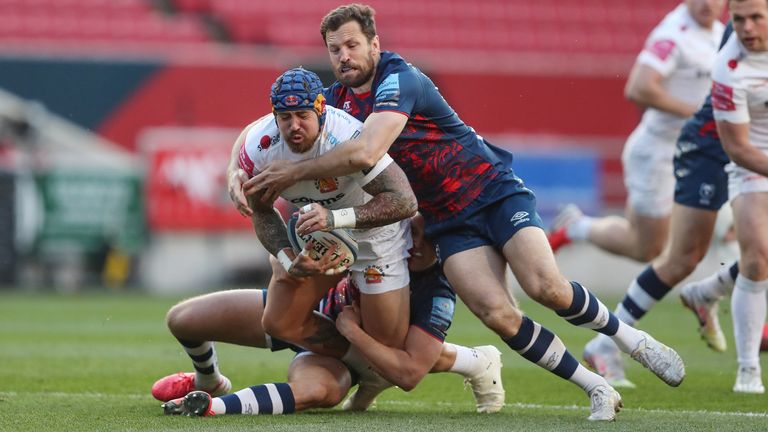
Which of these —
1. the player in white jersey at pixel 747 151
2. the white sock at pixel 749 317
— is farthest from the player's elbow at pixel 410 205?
the white sock at pixel 749 317

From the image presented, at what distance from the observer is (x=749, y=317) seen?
7223mm

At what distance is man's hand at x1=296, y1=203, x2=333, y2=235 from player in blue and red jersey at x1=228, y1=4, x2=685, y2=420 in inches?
8.3

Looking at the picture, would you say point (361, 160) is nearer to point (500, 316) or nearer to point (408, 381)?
point (500, 316)

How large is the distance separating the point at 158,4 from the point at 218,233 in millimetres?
4584

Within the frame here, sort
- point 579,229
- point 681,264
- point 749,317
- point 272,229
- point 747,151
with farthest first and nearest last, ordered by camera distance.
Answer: point 579,229, point 681,264, point 749,317, point 747,151, point 272,229

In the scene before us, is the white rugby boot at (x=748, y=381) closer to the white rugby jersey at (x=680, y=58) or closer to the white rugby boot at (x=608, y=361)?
the white rugby boot at (x=608, y=361)

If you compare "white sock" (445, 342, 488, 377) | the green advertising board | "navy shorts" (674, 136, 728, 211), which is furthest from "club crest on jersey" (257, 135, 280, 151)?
the green advertising board

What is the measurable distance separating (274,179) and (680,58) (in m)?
4.27

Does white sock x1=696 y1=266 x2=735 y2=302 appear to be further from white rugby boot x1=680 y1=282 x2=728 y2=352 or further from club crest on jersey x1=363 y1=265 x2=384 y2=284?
club crest on jersey x1=363 y1=265 x2=384 y2=284

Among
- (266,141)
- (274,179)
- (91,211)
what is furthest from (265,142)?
(91,211)

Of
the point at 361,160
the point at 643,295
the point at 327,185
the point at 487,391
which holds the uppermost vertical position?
the point at 361,160

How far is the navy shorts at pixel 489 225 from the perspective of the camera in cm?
614

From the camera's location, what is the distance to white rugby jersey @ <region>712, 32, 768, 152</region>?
22.5 ft

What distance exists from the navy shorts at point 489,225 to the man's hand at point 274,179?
94 centimetres
